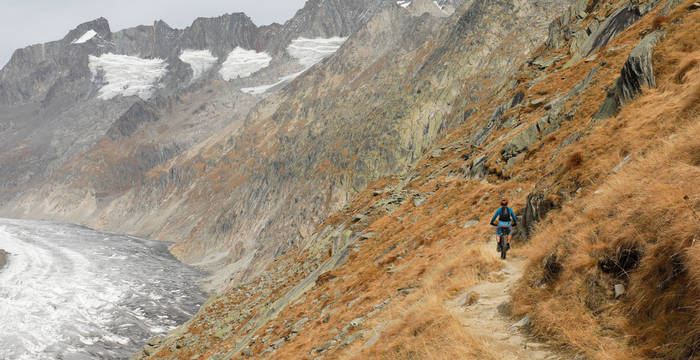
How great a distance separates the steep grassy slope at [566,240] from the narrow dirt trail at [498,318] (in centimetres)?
22

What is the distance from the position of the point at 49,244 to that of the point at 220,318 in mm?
147588

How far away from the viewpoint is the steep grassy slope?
5.32 m

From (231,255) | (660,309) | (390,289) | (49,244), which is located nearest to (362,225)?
(390,289)

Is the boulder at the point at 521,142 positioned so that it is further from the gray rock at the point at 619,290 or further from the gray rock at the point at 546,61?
the gray rock at the point at 546,61

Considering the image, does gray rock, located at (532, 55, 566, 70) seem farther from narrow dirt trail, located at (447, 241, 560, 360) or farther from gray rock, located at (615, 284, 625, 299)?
gray rock, located at (615, 284, 625, 299)

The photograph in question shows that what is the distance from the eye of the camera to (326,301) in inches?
662

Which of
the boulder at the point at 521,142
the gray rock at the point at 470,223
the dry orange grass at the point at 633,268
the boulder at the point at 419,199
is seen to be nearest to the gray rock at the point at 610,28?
the boulder at the point at 521,142

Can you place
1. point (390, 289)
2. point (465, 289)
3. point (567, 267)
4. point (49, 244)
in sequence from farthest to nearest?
point (49, 244), point (390, 289), point (465, 289), point (567, 267)

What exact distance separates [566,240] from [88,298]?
9658 centimetres

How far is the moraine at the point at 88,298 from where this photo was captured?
61438 millimetres

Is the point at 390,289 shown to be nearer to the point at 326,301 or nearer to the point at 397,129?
the point at 326,301

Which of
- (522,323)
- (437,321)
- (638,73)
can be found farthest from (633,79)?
(437,321)

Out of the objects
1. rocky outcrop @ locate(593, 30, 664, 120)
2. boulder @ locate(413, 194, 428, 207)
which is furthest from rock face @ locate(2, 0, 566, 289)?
rocky outcrop @ locate(593, 30, 664, 120)

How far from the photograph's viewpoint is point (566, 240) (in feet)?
23.9
